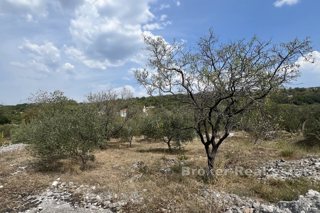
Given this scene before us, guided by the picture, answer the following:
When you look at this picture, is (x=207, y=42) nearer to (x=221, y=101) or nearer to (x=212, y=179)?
(x=221, y=101)

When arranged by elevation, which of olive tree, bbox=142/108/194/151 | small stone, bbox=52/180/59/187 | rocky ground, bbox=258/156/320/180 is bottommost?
rocky ground, bbox=258/156/320/180

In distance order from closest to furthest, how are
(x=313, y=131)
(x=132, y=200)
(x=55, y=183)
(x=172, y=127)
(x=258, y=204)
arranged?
(x=258, y=204)
(x=132, y=200)
(x=55, y=183)
(x=172, y=127)
(x=313, y=131)

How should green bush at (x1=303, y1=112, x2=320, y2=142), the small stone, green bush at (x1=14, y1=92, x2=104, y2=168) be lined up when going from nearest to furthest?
the small stone
green bush at (x1=14, y1=92, x2=104, y2=168)
green bush at (x1=303, y1=112, x2=320, y2=142)

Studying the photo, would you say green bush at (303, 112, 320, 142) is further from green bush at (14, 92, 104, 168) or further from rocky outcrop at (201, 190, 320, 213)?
rocky outcrop at (201, 190, 320, 213)

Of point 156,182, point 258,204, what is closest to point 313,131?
point 156,182

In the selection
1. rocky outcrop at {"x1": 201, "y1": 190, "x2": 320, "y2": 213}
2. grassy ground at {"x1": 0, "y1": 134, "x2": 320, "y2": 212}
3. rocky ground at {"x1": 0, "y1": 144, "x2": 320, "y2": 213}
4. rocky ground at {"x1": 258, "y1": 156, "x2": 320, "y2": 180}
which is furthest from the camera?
rocky ground at {"x1": 258, "y1": 156, "x2": 320, "y2": 180}

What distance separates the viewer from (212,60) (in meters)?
11.2

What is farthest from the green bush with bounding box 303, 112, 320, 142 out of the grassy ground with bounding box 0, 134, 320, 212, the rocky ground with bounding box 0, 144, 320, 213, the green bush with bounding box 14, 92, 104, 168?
the green bush with bounding box 14, 92, 104, 168

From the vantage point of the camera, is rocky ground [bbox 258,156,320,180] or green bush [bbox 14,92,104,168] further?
green bush [bbox 14,92,104,168]

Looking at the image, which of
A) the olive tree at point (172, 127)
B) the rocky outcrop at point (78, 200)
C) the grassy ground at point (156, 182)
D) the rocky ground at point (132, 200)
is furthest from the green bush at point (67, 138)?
the olive tree at point (172, 127)

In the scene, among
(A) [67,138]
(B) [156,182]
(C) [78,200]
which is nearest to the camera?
(C) [78,200]

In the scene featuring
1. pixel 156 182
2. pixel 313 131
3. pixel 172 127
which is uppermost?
pixel 172 127

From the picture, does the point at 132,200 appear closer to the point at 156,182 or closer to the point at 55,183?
the point at 156,182

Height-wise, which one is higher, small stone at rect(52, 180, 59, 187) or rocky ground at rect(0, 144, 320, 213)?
small stone at rect(52, 180, 59, 187)
